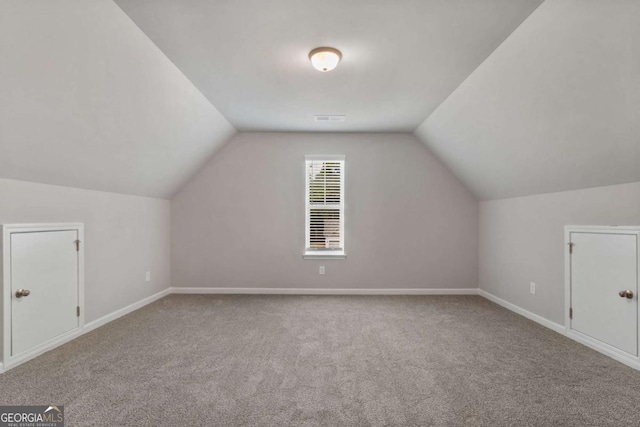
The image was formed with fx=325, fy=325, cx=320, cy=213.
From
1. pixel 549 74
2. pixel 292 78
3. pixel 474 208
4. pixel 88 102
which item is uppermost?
pixel 292 78

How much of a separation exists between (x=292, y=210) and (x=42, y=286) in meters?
2.96

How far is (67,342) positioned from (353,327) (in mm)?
2648

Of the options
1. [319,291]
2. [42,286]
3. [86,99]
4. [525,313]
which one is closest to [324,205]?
[319,291]

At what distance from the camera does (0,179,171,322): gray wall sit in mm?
2646

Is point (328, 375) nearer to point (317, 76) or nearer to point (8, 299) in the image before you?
point (8, 299)

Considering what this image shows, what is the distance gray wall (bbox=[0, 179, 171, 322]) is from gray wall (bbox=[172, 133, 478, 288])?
451 millimetres

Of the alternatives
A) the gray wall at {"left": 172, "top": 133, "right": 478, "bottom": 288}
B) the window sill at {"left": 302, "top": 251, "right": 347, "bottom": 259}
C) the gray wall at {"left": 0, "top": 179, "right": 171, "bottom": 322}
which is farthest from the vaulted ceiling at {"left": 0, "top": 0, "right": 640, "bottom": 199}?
the window sill at {"left": 302, "top": 251, "right": 347, "bottom": 259}

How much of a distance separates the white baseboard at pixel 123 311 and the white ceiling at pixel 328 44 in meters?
2.60

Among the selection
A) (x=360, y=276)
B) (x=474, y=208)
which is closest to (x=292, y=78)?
(x=360, y=276)

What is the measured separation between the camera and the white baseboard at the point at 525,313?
3213 millimetres

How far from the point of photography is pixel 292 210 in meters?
4.87

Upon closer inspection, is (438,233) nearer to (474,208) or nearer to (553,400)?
(474,208)

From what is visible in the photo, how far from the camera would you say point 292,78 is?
3.03 meters

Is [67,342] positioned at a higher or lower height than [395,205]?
lower
